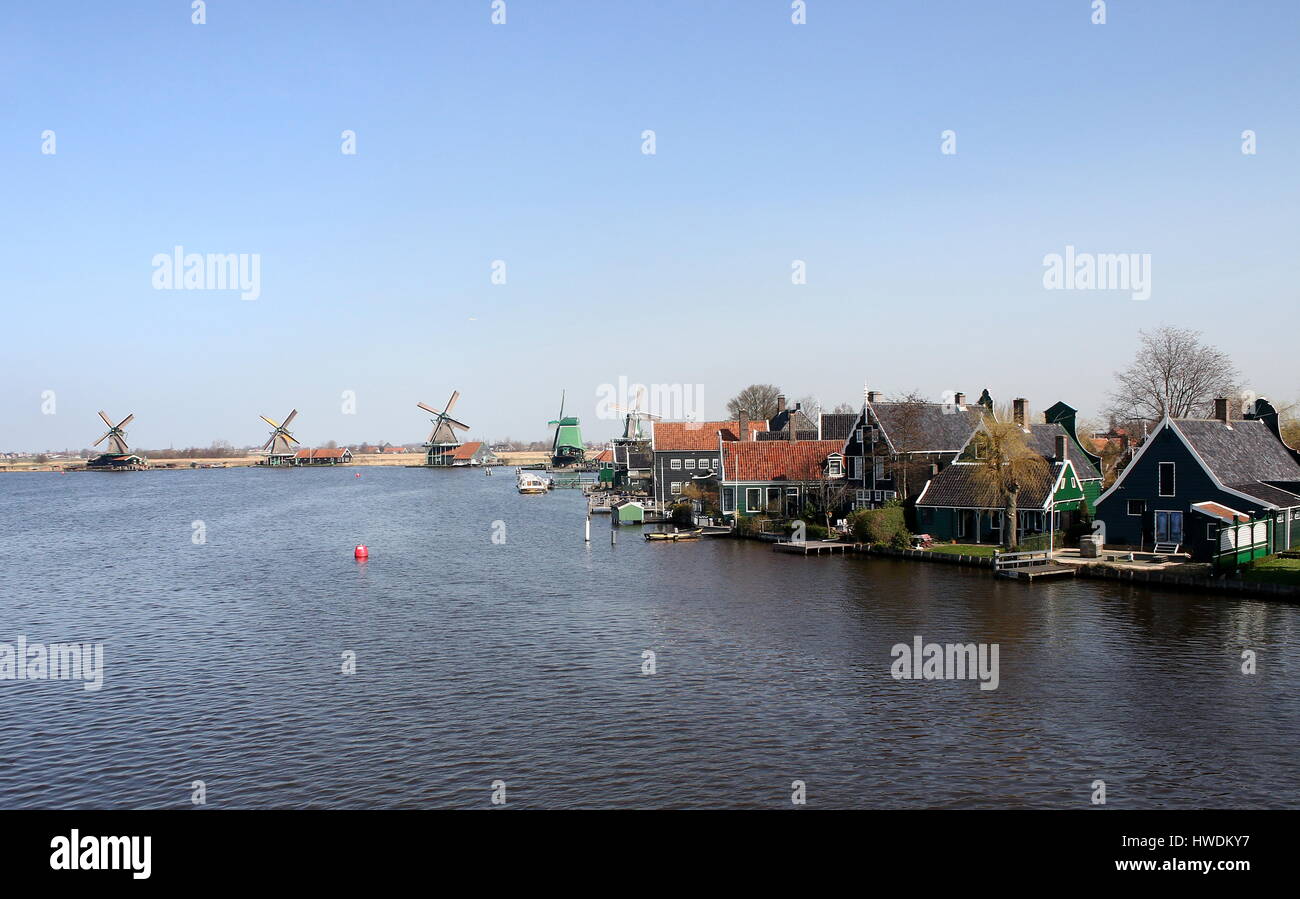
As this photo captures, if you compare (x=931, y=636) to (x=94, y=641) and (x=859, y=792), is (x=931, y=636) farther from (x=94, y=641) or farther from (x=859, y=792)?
(x=94, y=641)

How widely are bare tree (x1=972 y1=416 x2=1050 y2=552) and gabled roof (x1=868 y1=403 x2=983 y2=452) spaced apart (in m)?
8.55

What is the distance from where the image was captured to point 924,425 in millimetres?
66812

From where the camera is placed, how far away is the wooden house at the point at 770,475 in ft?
246

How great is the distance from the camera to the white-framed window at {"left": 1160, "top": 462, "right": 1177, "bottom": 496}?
49309mm

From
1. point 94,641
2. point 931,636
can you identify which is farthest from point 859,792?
point 94,641

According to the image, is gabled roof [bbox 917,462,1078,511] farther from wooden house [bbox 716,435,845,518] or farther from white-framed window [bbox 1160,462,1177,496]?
wooden house [bbox 716,435,845,518]

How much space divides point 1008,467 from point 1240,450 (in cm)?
1264

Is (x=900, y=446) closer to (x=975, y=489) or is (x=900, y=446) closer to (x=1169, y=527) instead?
(x=975, y=489)

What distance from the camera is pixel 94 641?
38.1 m

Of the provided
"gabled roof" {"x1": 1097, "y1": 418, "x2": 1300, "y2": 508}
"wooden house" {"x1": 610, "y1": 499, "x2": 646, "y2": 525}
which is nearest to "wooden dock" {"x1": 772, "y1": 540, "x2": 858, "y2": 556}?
"gabled roof" {"x1": 1097, "y1": 418, "x2": 1300, "y2": 508}

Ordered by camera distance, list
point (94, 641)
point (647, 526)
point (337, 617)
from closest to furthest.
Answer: point (94, 641), point (337, 617), point (647, 526)
